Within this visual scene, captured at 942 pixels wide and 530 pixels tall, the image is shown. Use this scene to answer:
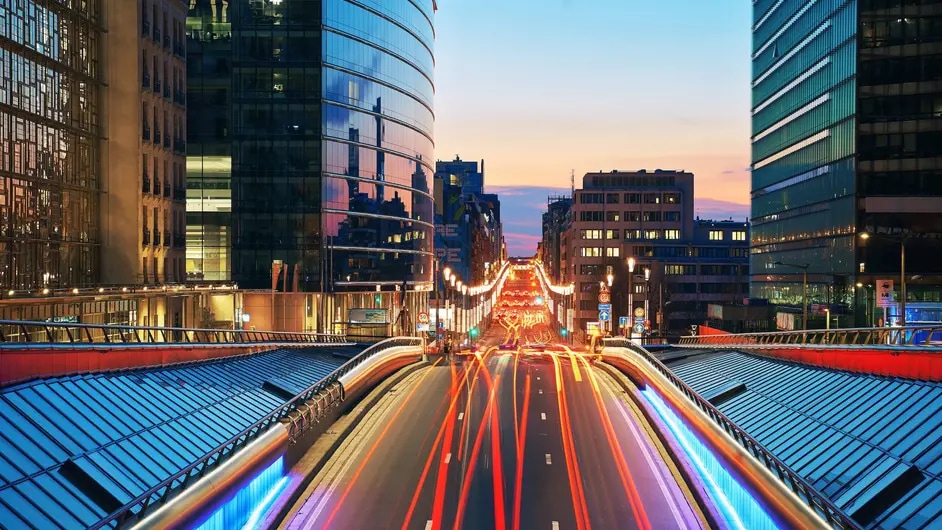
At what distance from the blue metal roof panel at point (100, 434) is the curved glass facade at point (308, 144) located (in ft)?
205

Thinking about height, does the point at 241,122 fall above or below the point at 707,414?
above

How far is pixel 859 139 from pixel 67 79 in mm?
64776

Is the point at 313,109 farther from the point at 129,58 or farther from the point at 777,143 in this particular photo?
the point at 777,143

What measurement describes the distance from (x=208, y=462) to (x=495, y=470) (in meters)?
13.0

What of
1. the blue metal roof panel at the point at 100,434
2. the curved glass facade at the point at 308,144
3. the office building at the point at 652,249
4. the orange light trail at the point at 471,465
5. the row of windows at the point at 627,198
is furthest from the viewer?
the row of windows at the point at 627,198

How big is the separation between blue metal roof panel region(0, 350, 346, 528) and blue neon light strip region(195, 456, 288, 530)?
1.51m

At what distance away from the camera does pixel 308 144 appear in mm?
93875

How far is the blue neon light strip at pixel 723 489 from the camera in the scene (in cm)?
2477

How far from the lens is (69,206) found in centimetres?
6059

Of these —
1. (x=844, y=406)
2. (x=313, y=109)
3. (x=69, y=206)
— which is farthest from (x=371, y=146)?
(x=844, y=406)

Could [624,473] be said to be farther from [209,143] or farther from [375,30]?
[375,30]

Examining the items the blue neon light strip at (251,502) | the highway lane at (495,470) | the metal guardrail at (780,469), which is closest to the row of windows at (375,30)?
the highway lane at (495,470)

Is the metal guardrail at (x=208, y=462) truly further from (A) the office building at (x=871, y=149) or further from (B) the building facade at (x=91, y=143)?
(A) the office building at (x=871, y=149)

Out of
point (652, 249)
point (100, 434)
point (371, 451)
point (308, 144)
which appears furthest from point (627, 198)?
point (100, 434)
